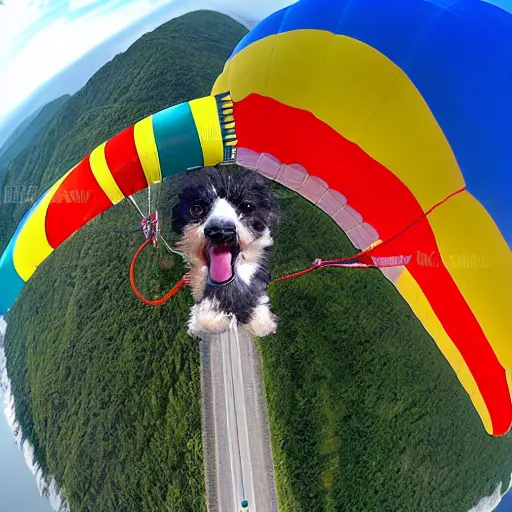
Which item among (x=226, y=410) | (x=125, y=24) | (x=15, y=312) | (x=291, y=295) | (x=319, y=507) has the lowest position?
(x=319, y=507)

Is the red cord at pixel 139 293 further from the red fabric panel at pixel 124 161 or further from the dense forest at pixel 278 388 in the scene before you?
the red fabric panel at pixel 124 161

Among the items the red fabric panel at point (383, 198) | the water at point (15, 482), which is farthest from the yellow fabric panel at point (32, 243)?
the water at point (15, 482)

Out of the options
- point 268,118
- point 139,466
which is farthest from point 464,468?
point 268,118

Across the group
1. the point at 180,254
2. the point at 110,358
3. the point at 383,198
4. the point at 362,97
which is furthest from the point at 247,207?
the point at 110,358

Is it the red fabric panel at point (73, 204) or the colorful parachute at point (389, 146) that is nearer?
the colorful parachute at point (389, 146)

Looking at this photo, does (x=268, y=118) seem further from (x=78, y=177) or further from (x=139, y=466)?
(x=139, y=466)

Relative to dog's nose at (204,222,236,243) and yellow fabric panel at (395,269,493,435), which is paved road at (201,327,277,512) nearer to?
dog's nose at (204,222,236,243)
